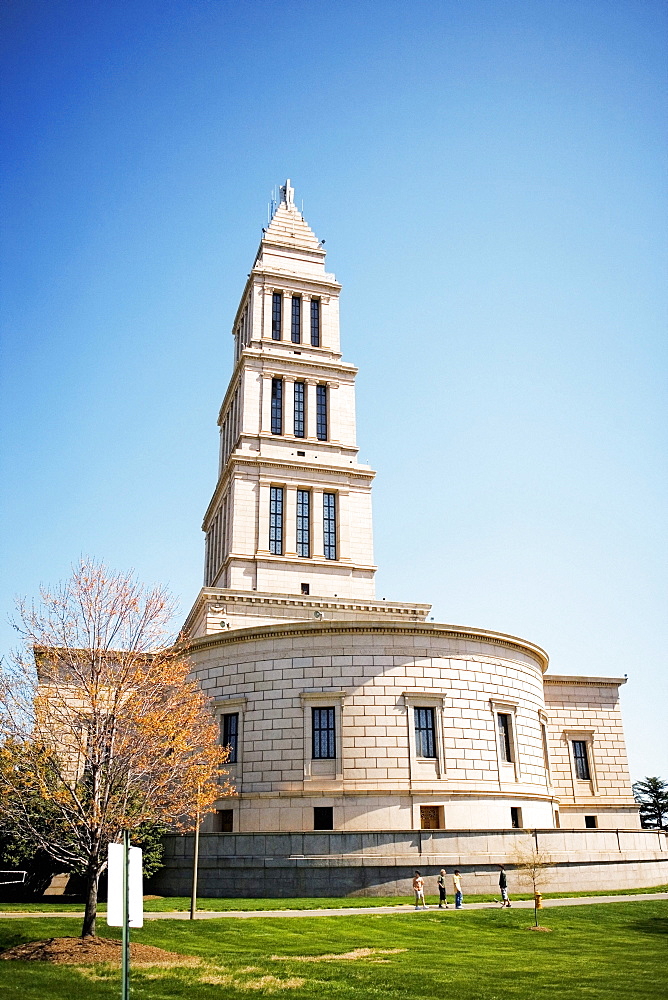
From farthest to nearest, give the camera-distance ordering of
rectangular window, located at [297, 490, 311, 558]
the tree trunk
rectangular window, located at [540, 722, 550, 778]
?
rectangular window, located at [297, 490, 311, 558] → rectangular window, located at [540, 722, 550, 778] → the tree trunk

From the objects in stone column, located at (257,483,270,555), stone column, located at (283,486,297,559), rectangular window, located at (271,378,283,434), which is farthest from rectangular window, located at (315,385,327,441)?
stone column, located at (257,483,270,555)

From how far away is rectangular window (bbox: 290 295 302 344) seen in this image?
207 feet

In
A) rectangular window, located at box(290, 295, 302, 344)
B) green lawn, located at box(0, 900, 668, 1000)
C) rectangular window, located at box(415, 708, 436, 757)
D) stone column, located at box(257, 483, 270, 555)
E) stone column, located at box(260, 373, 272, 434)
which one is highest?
rectangular window, located at box(290, 295, 302, 344)

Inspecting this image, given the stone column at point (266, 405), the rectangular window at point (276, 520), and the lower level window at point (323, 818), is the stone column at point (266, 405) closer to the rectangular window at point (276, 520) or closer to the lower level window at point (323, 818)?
the rectangular window at point (276, 520)

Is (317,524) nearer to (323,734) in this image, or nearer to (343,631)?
(343,631)

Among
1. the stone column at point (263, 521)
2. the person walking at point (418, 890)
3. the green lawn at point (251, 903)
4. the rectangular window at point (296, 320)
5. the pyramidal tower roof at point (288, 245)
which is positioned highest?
the pyramidal tower roof at point (288, 245)

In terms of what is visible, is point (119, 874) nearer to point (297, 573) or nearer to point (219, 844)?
point (219, 844)

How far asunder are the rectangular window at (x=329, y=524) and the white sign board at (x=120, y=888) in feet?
148

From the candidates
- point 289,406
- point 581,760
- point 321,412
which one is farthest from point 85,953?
point 321,412

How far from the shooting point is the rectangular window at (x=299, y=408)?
2327 inches

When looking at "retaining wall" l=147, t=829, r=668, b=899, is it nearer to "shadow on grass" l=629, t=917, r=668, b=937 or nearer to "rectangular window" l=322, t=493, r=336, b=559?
"shadow on grass" l=629, t=917, r=668, b=937

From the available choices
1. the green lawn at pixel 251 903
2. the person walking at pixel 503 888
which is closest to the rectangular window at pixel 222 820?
the green lawn at pixel 251 903

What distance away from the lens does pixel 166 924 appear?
23250 mm

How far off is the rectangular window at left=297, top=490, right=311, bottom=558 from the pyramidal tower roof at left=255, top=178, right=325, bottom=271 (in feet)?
62.7
